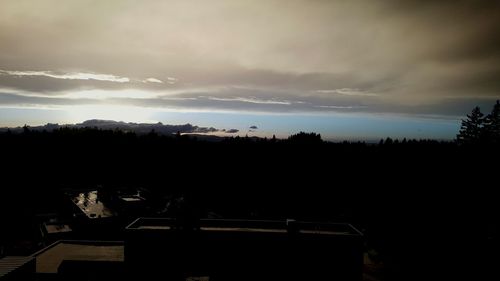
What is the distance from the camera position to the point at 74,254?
3155 centimetres

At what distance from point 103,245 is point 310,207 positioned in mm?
54564

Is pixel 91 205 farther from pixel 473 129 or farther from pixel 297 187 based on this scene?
pixel 473 129

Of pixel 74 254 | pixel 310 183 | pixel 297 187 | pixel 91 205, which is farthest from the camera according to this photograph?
pixel 310 183

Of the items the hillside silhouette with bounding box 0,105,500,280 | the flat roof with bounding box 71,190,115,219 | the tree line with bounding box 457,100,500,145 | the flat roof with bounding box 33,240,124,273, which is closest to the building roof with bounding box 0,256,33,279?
the flat roof with bounding box 33,240,124,273

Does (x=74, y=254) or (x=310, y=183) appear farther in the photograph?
(x=310, y=183)

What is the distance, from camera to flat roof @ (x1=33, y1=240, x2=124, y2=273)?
29.8 meters

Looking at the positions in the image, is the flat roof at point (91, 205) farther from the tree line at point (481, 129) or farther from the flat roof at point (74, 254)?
the tree line at point (481, 129)

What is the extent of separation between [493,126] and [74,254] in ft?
383

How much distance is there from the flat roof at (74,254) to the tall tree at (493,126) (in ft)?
359

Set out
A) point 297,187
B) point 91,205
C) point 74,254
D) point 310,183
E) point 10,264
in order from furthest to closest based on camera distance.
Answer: point 310,183, point 297,187, point 91,205, point 74,254, point 10,264

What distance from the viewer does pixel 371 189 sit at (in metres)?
95.1

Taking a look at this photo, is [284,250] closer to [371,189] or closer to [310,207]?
[310,207]

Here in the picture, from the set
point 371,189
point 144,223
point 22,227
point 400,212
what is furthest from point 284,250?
point 371,189

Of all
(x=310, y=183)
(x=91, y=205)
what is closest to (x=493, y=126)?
(x=310, y=183)
